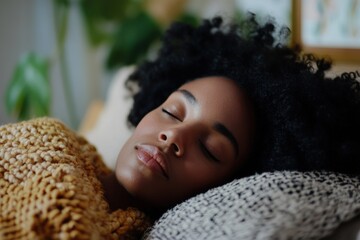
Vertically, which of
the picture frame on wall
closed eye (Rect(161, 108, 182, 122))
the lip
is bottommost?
the lip

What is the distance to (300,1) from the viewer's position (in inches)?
60.5

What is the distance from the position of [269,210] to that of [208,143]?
228mm

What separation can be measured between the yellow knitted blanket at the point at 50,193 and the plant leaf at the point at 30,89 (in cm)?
92

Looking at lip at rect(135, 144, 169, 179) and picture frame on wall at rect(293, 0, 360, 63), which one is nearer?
lip at rect(135, 144, 169, 179)

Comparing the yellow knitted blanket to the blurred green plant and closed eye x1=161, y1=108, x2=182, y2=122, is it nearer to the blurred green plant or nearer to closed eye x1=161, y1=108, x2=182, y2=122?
closed eye x1=161, y1=108, x2=182, y2=122

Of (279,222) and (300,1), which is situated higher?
(300,1)

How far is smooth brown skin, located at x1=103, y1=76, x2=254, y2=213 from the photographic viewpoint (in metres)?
0.86

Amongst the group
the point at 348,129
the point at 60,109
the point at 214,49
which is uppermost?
the point at 214,49

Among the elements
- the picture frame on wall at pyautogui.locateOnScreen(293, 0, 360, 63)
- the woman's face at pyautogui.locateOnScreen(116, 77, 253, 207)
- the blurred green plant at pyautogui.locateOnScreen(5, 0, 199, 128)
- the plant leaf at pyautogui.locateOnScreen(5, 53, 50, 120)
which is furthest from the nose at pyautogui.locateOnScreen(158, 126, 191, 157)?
the blurred green plant at pyautogui.locateOnScreen(5, 0, 199, 128)

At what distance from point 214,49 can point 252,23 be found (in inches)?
4.2

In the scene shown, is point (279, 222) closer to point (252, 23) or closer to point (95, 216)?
point (95, 216)

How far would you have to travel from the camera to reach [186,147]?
2.84 feet

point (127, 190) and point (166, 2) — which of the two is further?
point (166, 2)

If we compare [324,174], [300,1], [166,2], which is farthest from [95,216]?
[166,2]
